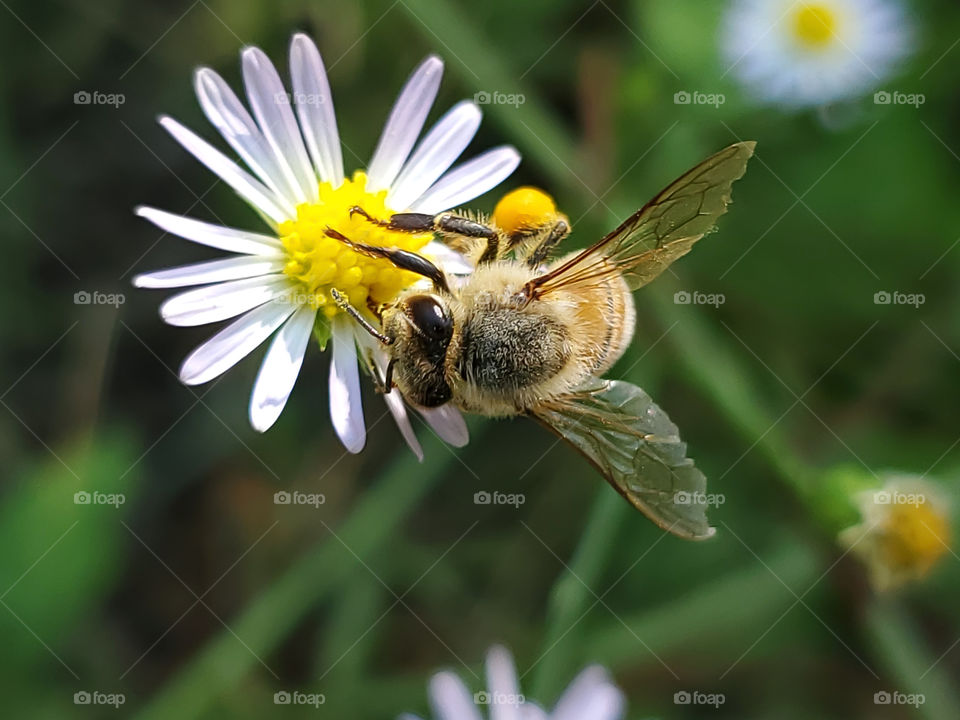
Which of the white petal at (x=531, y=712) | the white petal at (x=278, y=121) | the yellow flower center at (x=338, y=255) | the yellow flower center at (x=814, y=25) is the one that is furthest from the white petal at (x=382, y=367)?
the yellow flower center at (x=814, y=25)

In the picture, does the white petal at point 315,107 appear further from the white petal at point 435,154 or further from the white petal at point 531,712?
the white petal at point 531,712

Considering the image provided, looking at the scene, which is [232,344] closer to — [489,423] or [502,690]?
[502,690]

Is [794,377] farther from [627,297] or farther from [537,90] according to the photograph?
[627,297]

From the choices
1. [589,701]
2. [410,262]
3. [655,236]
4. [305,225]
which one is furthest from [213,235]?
[589,701]

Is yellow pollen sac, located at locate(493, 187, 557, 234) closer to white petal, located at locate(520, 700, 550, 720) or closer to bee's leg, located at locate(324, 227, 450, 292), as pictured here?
bee's leg, located at locate(324, 227, 450, 292)
